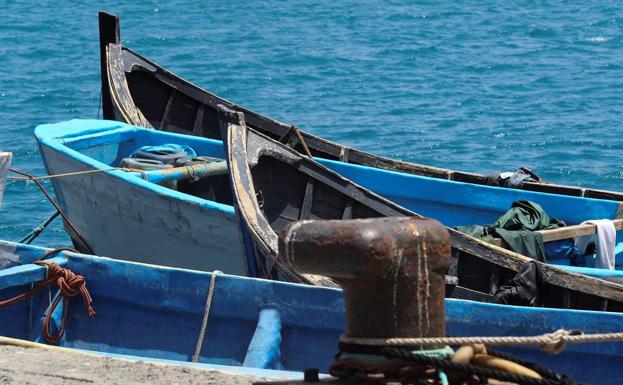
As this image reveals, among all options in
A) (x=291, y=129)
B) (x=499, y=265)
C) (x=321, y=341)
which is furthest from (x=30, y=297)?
(x=291, y=129)

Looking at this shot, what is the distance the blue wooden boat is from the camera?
7.71 m

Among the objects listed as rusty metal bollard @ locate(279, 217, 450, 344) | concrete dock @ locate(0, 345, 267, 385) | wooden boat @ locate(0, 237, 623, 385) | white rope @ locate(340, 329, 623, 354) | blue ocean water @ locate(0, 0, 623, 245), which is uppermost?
rusty metal bollard @ locate(279, 217, 450, 344)

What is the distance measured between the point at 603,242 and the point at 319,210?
2262 millimetres

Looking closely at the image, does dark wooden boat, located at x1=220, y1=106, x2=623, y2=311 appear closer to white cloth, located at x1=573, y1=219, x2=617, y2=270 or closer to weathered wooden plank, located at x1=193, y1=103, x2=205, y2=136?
white cloth, located at x1=573, y1=219, x2=617, y2=270

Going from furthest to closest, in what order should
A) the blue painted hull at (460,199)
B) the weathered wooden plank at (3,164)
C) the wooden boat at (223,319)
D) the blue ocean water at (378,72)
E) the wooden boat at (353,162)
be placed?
the blue ocean water at (378,72)
the wooden boat at (353,162)
the blue painted hull at (460,199)
the wooden boat at (223,319)
the weathered wooden plank at (3,164)

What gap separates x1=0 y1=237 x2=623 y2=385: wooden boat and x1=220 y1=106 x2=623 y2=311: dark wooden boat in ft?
3.24

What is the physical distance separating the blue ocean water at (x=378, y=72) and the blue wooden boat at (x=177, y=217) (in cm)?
287

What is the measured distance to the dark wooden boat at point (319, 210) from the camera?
735cm

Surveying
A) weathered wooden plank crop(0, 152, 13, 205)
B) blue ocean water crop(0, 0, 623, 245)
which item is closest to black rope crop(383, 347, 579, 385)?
weathered wooden plank crop(0, 152, 13, 205)

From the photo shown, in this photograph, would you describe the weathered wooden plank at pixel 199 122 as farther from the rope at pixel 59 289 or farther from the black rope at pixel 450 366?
the black rope at pixel 450 366

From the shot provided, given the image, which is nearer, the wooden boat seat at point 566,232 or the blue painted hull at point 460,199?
the wooden boat seat at point 566,232

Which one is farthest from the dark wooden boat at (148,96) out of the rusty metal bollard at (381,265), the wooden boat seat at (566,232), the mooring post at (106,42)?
the rusty metal bollard at (381,265)

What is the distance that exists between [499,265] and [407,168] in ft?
10.2

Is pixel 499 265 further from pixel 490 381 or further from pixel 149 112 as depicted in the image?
pixel 149 112
